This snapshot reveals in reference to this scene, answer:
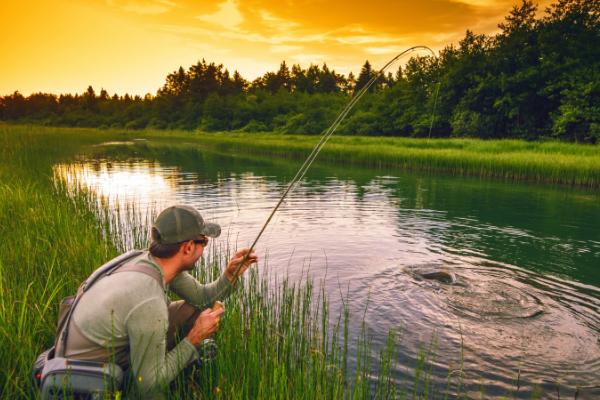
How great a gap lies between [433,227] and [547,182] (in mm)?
12206

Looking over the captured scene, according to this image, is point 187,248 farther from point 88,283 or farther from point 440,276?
point 440,276

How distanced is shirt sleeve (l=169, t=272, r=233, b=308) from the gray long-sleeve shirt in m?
1.06

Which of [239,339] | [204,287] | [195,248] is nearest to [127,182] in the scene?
[204,287]

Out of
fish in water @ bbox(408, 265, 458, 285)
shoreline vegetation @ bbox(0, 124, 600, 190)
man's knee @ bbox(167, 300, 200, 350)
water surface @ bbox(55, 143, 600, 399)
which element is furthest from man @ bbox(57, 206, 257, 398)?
shoreline vegetation @ bbox(0, 124, 600, 190)

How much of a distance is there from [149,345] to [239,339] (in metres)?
1.32

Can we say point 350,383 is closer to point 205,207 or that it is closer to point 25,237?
point 25,237

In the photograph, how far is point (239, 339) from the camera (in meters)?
3.78

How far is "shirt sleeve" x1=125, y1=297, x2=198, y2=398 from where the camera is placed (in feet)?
8.28

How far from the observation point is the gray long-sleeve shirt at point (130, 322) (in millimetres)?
2490

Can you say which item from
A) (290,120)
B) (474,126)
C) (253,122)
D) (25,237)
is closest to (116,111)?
(253,122)

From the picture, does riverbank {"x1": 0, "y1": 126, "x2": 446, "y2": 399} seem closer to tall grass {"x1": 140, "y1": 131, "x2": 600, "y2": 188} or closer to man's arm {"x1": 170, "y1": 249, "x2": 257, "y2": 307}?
man's arm {"x1": 170, "y1": 249, "x2": 257, "y2": 307}

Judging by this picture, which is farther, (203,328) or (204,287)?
(204,287)

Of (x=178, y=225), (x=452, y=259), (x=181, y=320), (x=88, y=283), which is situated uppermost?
(x=178, y=225)

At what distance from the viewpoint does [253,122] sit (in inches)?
3169
